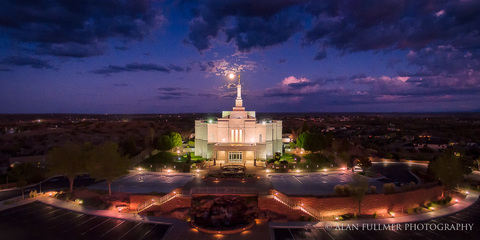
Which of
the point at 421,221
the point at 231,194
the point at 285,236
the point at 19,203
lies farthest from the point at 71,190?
the point at 421,221

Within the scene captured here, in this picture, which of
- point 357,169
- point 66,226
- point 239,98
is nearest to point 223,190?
point 66,226

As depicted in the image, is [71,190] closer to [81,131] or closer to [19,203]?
[19,203]

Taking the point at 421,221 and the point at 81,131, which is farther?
the point at 81,131

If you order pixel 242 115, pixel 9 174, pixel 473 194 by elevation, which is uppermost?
pixel 242 115

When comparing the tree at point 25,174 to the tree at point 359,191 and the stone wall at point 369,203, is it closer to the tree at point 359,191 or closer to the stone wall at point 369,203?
the stone wall at point 369,203

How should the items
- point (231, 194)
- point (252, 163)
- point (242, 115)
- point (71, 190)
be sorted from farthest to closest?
point (242, 115) → point (252, 163) → point (71, 190) → point (231, 194)
